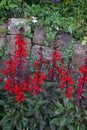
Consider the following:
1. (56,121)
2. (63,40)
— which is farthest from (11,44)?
(56,121)

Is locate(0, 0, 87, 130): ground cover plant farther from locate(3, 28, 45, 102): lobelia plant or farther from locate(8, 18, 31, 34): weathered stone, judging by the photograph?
locate(8, 18, 31, 34): weathered stone

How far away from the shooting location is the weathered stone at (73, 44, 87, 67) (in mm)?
4703

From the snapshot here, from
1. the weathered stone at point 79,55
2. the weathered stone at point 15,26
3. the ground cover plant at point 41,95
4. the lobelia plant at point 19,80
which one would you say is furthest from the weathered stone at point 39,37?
the lobelia plant at point 19,80

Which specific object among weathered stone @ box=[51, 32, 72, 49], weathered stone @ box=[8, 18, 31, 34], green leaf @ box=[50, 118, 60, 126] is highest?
weathered stone @ box=[8, 18, 31, 34]

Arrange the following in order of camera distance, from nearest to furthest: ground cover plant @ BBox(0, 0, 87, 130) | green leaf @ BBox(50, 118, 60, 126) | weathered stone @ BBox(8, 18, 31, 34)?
ground cover plant @ BBox(0, 0, 87, 130) → green leaf @ BBox(50, 118, 60, 126) → weathered stone @ BBox(8, 18, 31, 34)

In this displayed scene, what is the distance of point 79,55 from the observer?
471 centimetres

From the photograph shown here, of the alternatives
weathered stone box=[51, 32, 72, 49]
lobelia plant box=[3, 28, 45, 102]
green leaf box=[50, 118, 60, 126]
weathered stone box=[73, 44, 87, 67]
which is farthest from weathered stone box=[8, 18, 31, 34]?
green leaf box=[50, 118, 60, 126]

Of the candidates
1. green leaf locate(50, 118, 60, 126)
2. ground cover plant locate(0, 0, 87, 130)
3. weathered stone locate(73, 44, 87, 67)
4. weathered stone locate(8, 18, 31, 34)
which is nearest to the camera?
ground cover plant locate(0, 0, 87, 130)

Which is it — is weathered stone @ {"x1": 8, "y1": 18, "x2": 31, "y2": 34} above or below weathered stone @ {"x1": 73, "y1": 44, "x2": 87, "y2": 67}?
above

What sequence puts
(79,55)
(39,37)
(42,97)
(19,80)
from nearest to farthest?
(19,80) → (42,97) → (79,55) → (39,37)

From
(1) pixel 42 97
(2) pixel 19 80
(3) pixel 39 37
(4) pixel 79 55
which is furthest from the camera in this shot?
(3) pixel 39 37

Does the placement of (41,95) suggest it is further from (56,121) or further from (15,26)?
(15,26)

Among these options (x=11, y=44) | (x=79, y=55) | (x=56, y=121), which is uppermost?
(x=11, y=44)

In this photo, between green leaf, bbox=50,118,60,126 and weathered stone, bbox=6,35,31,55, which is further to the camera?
weathered stone, bbox=6,35,31,55
